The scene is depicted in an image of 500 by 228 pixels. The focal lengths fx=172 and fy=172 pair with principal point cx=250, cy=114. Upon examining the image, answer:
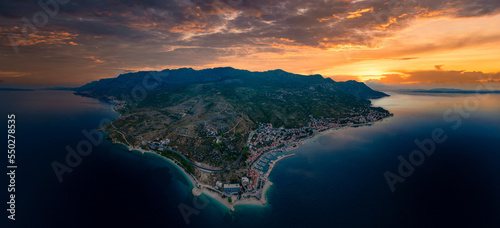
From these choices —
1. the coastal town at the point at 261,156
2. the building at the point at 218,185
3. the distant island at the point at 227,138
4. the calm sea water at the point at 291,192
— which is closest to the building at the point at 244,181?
the coastal town at the point at 261,156

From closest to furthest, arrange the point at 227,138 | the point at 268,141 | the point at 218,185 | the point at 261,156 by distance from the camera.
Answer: the point at 218,185, the point at 261,156, the point at 227,138, the point at 268,141

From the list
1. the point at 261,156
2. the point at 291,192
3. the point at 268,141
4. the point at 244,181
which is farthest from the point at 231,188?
the point at 268,141

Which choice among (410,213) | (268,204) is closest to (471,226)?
(410,213)

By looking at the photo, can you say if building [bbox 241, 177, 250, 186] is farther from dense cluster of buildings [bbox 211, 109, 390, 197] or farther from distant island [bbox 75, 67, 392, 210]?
distant island [bbox 75, 67, 392, 210]

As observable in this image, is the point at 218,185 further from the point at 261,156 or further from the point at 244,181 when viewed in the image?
the point at 261,156

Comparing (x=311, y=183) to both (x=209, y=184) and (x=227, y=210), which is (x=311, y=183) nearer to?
(x=227, y=210)

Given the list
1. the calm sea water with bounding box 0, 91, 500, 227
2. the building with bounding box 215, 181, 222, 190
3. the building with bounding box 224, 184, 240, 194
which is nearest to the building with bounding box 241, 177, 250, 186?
the building with bounding box 224, 184, 240, 194

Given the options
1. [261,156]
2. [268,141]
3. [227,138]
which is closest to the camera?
[261,156]

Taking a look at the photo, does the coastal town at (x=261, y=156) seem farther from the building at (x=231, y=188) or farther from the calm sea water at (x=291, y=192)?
the calm sea water at (x=291, y=192)
